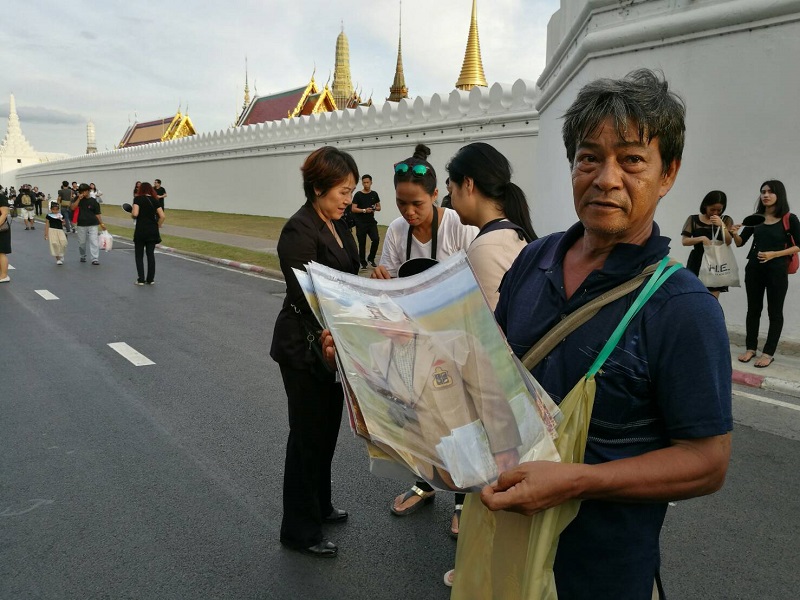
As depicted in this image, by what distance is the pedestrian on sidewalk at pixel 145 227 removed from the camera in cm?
1101

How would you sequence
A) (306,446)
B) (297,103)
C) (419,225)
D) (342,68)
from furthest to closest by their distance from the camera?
(342,68), (297,103), (419,225), (306,446)

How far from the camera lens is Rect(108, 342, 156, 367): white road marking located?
6266 mm

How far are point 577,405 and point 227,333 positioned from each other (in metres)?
6.82

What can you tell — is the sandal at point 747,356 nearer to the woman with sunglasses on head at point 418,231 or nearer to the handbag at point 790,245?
the handbag at point 790,245

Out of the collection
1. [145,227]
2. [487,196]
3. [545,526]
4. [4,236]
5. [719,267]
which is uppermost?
[487,196]

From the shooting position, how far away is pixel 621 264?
4.32ft

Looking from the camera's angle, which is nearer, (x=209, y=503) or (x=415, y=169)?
(x=415, y=169)

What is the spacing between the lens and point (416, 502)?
11.6 feet

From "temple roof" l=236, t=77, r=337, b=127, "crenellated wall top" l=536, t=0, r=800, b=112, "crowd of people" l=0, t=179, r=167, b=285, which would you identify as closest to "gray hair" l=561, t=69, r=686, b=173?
"crenellated wall top" l=536, t=0, r=800, b=112

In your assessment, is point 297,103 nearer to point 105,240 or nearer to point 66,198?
point 66,198

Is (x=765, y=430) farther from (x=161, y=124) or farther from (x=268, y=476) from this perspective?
(x=161, y=124)

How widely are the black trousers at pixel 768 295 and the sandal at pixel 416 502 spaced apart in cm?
446

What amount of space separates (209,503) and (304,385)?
45.0 inches

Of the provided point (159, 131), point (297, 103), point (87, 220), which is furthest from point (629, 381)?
point (159, 131)
